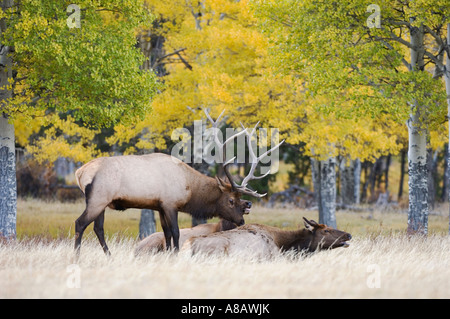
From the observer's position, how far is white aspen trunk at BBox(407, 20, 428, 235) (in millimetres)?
14047

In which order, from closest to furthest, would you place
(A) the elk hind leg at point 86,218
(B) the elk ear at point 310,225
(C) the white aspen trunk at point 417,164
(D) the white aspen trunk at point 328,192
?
(A) the elk hind leg at point 86,218 → (B) the elk ear at point 310,225 → (C) the white aspen trunk at point 417,164 → (D) the white aspen trunk at point 328,192

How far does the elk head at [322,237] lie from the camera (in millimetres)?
10555

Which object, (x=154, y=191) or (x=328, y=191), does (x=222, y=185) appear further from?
(x=328, y=191)

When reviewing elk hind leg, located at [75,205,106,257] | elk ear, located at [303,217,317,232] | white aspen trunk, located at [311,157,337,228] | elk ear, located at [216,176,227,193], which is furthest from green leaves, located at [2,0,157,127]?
white aspen trunk, located at [311,157,337,228]

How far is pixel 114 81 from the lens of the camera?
12445 mm

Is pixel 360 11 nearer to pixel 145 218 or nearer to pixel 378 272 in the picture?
pixel 378 272

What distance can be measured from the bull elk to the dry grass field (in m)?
0.77

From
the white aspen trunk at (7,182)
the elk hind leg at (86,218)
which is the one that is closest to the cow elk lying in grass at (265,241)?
the elk hind leg at (86,218)

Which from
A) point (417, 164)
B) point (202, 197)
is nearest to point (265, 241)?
point (202, 197)

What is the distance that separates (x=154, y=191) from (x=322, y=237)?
2840 millimetres

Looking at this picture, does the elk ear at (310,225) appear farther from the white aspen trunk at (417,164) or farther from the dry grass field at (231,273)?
the white aspen trunk at (417,164)

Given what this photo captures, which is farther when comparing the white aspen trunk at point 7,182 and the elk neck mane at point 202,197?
the white aspen trunk at point 7,182

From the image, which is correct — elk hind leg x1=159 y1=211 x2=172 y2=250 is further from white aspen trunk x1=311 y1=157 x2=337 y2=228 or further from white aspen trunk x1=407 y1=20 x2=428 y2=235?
white aspen trunk x1=311 y1=157 x2=337 y2=228

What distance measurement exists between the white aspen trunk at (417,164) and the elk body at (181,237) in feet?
15.2
